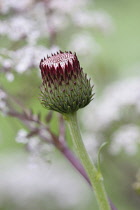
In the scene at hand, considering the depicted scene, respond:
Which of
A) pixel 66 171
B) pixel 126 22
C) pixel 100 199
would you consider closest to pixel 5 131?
pixel 66 171

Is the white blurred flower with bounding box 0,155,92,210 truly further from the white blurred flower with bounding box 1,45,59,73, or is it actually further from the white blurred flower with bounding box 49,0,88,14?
the white blurred flower with bounding box 49,0,88,14

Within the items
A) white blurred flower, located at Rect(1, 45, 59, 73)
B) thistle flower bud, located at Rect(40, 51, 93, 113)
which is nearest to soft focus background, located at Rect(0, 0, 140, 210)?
white blurred flower, located at Rect(1, 45, 59, 73)

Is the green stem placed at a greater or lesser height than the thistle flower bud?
lesser

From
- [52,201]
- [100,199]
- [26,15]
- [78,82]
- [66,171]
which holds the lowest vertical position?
[100,199]

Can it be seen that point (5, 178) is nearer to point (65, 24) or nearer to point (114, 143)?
point (114, 143)

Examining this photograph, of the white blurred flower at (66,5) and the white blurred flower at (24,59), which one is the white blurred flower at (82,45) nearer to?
the white blurred flower at (66,5)

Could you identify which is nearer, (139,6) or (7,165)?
(7,165)

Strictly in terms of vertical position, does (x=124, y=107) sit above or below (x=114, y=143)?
above

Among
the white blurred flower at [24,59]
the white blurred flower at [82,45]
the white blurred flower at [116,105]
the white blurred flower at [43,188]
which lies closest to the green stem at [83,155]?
the white blurred flower at [24,59]
